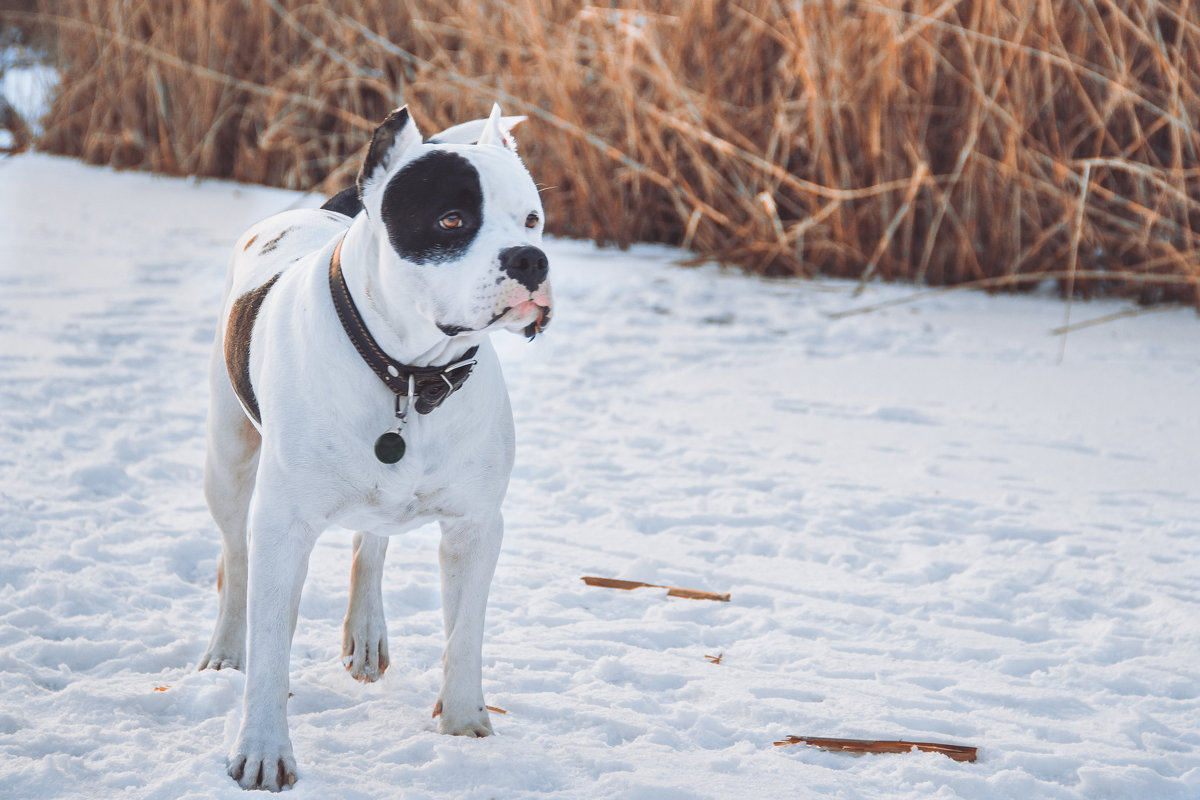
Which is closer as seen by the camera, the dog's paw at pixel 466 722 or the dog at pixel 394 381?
the dog at pixel 394 381

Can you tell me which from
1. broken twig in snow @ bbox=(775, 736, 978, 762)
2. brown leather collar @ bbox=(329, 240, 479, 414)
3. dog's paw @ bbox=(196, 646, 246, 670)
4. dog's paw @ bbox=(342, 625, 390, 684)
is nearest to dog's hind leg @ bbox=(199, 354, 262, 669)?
dog's paw @ bbox=(196, 646, 246, 670)

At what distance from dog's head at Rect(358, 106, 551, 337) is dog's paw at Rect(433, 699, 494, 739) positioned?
0.81m

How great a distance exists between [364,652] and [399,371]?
2.59ft

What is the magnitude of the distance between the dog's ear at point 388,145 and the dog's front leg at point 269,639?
0.64 m

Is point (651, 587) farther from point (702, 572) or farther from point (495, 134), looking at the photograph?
point (495, 134)

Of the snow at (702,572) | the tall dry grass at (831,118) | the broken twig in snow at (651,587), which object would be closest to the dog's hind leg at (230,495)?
the snow at (702,572)

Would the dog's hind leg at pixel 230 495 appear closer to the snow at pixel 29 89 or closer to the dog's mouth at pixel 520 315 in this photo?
the dog's mouth at pixel 520 315

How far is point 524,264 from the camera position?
2014 millimetres

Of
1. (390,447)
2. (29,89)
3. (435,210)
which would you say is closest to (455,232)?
(435,210)

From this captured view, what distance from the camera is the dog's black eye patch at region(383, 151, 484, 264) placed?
206 cm

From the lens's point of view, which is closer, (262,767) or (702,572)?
(262,767)

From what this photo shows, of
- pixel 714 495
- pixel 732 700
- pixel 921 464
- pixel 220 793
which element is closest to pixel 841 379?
pixel 921 464

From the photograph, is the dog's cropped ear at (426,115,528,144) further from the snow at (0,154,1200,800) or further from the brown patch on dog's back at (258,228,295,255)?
the snow at (0,154,1200,800)

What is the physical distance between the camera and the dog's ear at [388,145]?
2119mm
